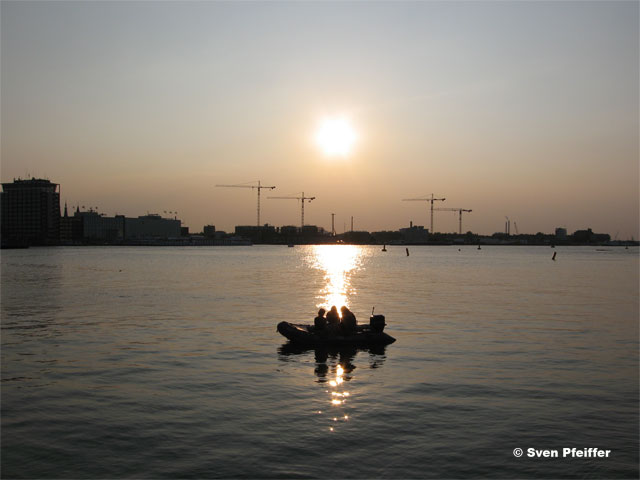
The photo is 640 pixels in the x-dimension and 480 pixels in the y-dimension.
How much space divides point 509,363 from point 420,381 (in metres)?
5.47

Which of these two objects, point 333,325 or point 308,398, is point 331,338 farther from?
point 308,398

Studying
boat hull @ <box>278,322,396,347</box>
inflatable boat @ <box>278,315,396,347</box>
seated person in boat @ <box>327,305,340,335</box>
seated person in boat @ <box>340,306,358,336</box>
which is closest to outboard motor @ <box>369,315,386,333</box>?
inflatable boat @ <box>278,315,396,347</box>

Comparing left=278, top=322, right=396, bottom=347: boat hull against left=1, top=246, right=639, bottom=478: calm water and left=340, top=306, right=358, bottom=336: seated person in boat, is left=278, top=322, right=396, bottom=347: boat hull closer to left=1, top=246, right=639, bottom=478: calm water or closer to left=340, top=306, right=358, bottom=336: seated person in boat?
left=340, top=306, right=358, bottom=336: seated person in boat

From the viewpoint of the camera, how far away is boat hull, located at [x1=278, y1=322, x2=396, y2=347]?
2888 centimetres

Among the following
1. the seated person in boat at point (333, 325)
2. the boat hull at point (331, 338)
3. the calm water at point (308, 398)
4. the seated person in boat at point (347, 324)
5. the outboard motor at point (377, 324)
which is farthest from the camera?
the outboard motor at point (377, 324)

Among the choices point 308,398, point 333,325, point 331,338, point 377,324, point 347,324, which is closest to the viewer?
point 308,398

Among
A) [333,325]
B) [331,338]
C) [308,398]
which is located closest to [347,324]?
[333,325]

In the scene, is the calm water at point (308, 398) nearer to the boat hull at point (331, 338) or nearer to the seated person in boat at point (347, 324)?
the boat hull at point (331, 338)

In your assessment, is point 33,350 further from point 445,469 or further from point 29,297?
point 29,297

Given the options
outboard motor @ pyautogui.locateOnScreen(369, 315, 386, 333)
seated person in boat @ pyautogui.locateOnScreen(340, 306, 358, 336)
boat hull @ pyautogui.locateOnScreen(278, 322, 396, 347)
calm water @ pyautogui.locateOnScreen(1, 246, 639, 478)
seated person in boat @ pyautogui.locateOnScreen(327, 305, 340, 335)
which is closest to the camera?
calm water @ pyautogui.locateOnScreen(1, 246, 639, 478)

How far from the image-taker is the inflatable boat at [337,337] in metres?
28.9

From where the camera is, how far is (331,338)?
94.9ft

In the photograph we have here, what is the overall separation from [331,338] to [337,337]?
0.31 meters

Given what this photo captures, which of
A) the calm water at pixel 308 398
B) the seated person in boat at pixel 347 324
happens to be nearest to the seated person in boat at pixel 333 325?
the seated person in boat at pixel 347 324
